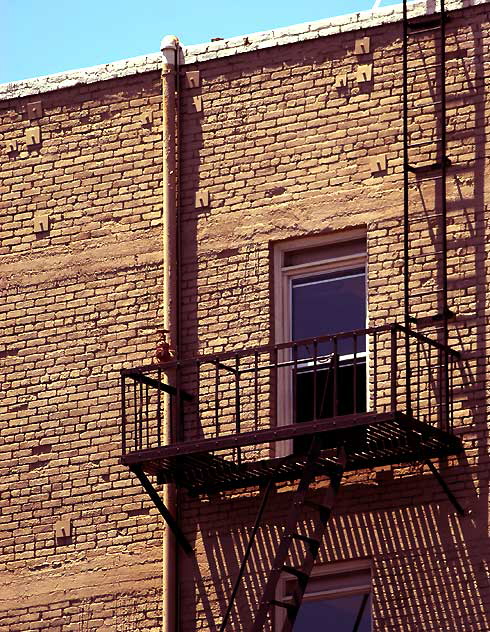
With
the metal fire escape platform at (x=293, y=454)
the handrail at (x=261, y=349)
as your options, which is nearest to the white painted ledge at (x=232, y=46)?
the handrail at (x=261, y=349)

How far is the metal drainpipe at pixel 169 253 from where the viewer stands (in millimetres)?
27734

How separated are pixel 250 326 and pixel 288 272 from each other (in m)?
0.73

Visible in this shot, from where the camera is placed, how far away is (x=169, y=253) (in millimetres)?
28953

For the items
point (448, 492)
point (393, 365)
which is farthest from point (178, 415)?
point (448, 492)

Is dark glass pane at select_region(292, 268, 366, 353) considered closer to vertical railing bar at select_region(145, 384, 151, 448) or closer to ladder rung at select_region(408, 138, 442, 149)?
ladder rung at select_region(408, 138, 442, 149)

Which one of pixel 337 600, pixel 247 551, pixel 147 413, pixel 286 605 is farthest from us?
pixel 147 413

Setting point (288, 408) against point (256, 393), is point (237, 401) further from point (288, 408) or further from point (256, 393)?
point (288, 408)

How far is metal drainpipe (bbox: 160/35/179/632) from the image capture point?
27.7 metres

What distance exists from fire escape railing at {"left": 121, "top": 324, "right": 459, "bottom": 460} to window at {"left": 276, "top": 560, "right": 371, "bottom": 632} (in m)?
1.54

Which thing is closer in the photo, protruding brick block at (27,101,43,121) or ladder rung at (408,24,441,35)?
ladder rung at (408,24,441,35)

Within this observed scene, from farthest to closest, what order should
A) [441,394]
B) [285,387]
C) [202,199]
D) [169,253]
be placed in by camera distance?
1. [202,199]
2. [169,253]
3. [285,387]
4. [441,394]

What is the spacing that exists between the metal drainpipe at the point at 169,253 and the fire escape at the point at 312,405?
0.66 feet

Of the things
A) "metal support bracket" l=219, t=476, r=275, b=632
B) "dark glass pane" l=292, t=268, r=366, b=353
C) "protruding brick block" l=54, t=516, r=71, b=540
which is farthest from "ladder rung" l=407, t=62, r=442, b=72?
"protruding brick block" l=54, t=516, r=71, b=540

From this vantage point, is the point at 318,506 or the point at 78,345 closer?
the point at 318,506
